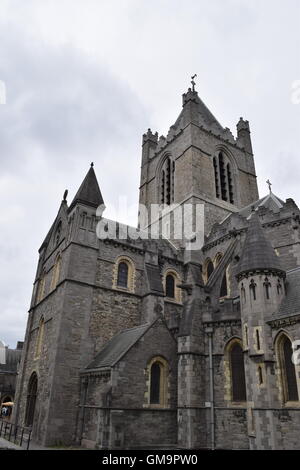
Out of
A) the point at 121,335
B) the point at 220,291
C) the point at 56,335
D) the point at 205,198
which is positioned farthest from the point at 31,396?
the point at 205,198

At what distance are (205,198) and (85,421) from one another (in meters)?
21.0

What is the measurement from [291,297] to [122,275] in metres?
10.8

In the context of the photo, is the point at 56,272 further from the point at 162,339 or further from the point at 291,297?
the point at 291,297

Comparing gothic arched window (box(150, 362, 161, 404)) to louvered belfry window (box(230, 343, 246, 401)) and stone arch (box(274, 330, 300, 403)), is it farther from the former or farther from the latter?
stone arch (box(274, 330, 300, 403))

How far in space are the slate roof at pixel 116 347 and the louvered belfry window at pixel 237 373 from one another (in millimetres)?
4317

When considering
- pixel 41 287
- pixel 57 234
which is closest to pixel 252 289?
pixel 57 234

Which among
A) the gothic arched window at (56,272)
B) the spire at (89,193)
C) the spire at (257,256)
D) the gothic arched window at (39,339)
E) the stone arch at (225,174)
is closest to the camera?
the spire at (257,256)

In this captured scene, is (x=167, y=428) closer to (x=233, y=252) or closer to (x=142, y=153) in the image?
(x=233, y=252)

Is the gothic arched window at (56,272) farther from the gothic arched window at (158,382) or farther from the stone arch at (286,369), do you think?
the stone arch at (286,369)

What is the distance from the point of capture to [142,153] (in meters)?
43.1

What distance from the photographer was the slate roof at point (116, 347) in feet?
54.1

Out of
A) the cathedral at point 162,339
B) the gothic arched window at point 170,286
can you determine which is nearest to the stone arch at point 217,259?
the cathedral at point 162,339

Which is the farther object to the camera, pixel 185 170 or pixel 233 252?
pixel 185 170

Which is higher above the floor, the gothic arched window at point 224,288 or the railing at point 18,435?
the gothic arched window at point 224,288
